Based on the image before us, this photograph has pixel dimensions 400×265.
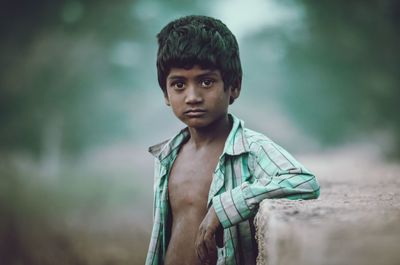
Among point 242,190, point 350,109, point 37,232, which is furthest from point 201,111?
point 350,109

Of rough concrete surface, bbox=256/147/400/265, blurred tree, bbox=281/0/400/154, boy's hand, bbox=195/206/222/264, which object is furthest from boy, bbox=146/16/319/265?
blurred tree, bbox=281/0/400/154

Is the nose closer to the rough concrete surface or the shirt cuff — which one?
the shirt cuff

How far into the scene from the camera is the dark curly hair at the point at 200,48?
7.39ft

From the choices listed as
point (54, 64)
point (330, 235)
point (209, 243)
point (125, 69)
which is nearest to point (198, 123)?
point (209, 243)

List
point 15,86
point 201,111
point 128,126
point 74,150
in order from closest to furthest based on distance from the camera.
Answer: point 201,111, point 15,86, point 74,150, point 128,126

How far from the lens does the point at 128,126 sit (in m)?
23.2

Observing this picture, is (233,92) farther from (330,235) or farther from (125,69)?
(125,69)

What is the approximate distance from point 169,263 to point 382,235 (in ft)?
4.54

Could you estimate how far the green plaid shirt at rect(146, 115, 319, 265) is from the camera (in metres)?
1.91

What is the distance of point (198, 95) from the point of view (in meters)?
2.24

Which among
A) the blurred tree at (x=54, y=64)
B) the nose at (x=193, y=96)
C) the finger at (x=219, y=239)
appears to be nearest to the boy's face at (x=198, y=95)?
the nose at (x=193, y=96)

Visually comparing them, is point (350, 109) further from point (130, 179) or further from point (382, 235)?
point (382, 235)

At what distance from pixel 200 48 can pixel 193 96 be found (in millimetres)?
219

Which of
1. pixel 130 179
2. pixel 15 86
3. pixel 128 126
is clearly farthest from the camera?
pixel 128 126
